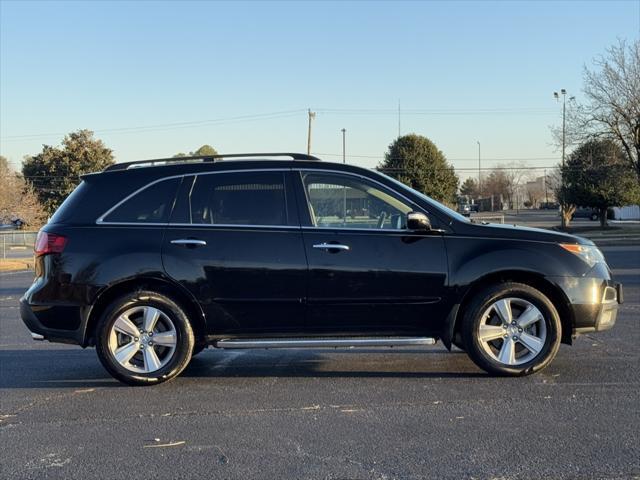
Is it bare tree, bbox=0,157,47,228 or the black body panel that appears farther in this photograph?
bare tree, bbox=0,157,47,228

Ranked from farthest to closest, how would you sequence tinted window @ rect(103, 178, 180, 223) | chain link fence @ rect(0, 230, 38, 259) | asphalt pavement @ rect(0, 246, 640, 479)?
chain link fence @ rect(0, 230, 38, 259), tinted window @ rect(103, 178, 180, 223), asphalt pavement @ rect(0, 246, 640, 479)

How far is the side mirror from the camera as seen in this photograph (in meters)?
5.50

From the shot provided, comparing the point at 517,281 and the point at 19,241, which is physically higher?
the point at 517,281

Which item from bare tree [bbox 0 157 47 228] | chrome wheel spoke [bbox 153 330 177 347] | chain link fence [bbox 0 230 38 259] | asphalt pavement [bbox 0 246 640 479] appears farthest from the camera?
chain link fence [bbox 0 230 38 259]

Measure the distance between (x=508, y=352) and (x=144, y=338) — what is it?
317 centimetres

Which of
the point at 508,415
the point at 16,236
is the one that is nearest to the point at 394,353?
the point at 508,415

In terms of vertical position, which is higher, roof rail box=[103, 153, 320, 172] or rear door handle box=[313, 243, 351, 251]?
roof rail box=[103, 153, 320, 172]

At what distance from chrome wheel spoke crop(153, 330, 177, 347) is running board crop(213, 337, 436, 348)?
411mm

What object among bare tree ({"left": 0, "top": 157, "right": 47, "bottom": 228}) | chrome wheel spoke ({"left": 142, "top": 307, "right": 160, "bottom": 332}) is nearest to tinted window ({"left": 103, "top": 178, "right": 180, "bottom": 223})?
chrome wheel spoke ({"left": 142, "top": 307, "right": 160, "bottom": 332})

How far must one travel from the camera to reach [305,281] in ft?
18.1

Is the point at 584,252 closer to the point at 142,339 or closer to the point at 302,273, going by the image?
the point at 302,273

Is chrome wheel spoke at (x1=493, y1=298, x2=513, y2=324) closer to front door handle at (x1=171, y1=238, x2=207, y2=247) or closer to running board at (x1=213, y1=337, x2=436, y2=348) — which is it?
running board at (x1=213, y1=337, x2=436, y2=348)

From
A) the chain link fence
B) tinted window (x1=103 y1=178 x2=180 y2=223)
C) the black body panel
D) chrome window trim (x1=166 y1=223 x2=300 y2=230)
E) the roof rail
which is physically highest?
the roof rail

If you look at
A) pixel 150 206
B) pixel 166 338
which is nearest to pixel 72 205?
pixel 150 206
